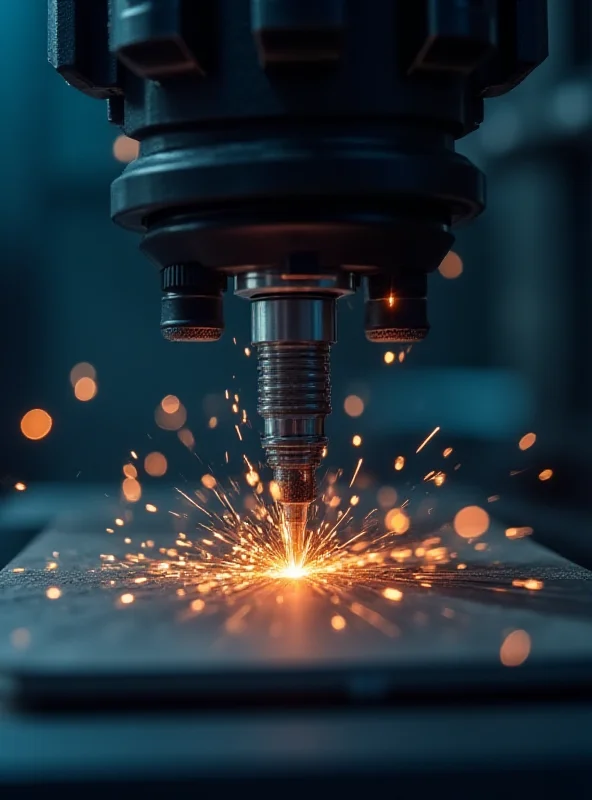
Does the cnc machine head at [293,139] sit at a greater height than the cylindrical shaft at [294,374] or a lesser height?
greater

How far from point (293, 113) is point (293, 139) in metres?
0.01

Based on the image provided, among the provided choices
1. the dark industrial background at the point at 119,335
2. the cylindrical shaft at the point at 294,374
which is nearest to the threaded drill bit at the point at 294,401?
the cylindrical shaft at the point at 294,374

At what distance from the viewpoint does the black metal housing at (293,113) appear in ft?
1.74

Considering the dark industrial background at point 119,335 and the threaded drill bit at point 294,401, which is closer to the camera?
the threaded drill bit at point 294,401

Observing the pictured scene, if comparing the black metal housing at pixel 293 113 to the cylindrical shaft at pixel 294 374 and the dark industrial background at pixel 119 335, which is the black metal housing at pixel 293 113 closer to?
the cylindrical shaft at pixel 294 374

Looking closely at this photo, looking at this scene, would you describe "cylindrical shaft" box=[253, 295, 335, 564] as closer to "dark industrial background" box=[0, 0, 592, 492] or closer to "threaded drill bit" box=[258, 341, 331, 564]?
"threaded drill bit" box=[258, 341, 331, 564]

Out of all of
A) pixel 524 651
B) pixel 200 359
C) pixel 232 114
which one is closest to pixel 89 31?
pixel 232 114

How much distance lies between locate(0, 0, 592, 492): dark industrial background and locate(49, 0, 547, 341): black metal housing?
52cm

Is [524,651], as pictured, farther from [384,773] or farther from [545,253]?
[545,253]

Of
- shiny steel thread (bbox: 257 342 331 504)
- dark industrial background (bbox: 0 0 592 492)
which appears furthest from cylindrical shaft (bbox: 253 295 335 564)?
dark industrial background (bbox: 0 0 592 492)

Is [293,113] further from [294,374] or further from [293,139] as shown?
[294,374]

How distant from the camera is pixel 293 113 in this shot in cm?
54

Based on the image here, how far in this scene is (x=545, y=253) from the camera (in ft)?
3.36

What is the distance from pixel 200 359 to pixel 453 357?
306mm
